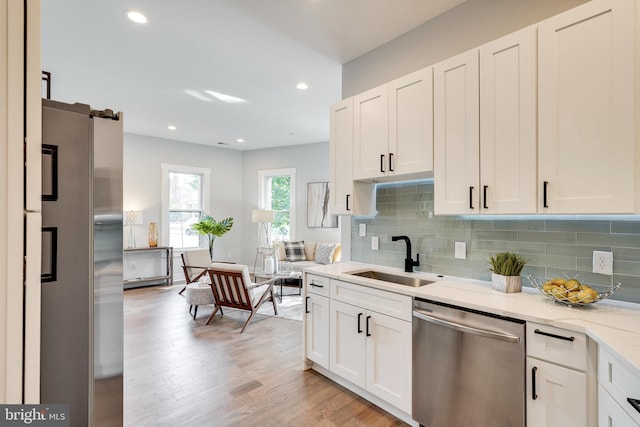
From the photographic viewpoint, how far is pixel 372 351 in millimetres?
2248

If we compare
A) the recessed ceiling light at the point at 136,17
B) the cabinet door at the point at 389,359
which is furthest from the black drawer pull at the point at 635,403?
the recessed ceiling light at the point at 136,17

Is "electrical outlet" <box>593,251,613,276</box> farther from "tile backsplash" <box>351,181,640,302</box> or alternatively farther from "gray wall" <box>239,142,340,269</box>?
"gray wall" <box>239,142,340,269</box>

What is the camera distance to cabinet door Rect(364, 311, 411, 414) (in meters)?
2.04

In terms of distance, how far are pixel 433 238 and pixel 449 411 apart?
122cm

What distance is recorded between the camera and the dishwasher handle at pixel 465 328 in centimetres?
156

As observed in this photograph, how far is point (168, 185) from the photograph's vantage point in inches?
260

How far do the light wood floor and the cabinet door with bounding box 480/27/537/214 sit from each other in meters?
1.66

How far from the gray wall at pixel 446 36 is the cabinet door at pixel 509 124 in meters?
0.46

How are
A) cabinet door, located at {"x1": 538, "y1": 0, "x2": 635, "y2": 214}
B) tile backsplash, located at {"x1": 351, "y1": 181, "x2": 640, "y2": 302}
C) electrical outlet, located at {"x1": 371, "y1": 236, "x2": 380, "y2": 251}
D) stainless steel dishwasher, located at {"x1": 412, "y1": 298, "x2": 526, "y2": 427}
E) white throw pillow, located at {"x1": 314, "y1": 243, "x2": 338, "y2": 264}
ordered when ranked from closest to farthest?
1. cabinet door, located at {"x1": 538, "y1": 0, "x2": 635, "y2": 214}
2. stainless steel dishwasher, located at {"x1": 412, "y1": 298, "x2": 526, "y2": 427}
3. tile backsplash, located at {"x1": 351, "y1": 181, "x2": 640, "y2": 302}
4. electrical outlet, located at {"x1": 371, "y1": 236, "x2": 380, "y2": 251}
5. white throw pillow, located at {"x1": 314, "y1": 243, "x2": 338, "y2": 264}

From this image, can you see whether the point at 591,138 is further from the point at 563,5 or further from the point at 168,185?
the point at 168,185

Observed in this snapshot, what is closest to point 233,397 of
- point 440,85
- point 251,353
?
point 251,353

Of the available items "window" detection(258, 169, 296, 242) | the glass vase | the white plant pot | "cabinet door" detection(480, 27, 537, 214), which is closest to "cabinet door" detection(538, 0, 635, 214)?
"cabinet door" detection(480, 27, 537, 214)

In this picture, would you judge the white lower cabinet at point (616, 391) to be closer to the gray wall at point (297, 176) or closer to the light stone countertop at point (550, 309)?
the light stone countertop at point (550, 309)

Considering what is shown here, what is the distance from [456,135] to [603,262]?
1086mm
